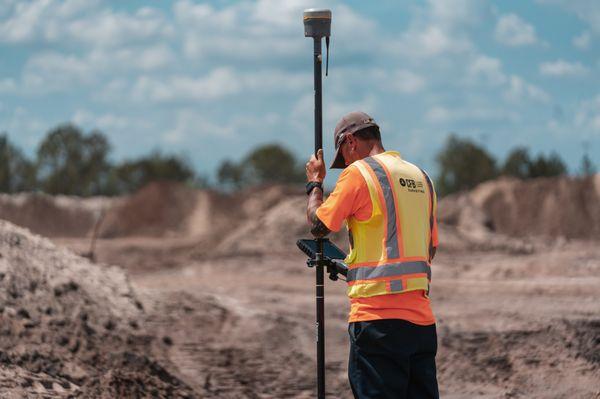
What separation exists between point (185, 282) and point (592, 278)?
8.41 metres

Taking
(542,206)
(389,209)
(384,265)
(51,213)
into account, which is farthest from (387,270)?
(51,213)

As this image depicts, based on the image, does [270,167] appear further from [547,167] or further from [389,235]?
[389,235]

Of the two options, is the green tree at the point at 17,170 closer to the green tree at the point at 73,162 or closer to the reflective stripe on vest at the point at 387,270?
the green tree at the point at 73,162

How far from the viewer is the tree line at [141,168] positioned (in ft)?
188

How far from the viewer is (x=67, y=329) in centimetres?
889

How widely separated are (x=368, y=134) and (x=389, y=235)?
0.53m

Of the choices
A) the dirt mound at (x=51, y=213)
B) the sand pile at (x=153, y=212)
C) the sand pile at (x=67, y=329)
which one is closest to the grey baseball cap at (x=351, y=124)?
the sand pile at (x=67, y=329)

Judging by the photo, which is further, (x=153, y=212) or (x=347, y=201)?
(x=153, y=212)

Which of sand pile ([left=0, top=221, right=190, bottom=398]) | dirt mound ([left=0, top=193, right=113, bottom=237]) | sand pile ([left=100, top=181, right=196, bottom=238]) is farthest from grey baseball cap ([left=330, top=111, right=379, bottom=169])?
dirt mound ([left=0, top=193, right=113, bottom=237])

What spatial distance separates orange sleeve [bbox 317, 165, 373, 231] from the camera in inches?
165

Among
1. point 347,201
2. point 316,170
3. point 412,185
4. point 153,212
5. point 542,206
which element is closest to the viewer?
point 347,201

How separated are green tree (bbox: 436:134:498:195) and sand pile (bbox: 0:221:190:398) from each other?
51.0m

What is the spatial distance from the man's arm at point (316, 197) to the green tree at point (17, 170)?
5509 cm

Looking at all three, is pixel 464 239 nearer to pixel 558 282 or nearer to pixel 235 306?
pixel 558 282
